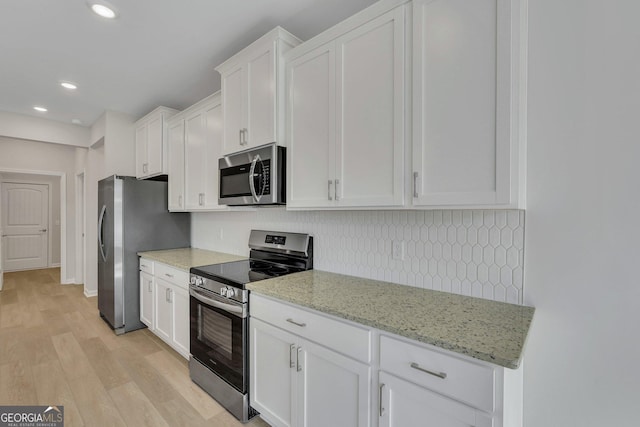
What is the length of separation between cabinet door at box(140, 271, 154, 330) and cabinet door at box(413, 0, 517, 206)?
291 centimetres

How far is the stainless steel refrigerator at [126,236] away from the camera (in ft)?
10.4

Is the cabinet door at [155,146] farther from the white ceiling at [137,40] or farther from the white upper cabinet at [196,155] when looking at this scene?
the white ceiling at [137,40]

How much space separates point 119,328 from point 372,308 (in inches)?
125

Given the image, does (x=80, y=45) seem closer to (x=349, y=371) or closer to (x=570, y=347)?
(x=349, y=371)

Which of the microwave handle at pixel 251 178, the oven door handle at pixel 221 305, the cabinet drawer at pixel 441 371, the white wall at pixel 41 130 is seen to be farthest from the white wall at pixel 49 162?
the cabinet drawer at pixel 441 371

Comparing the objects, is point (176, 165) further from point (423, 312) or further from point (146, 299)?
point (423, 312)

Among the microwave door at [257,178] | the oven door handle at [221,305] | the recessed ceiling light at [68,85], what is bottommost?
the oven door handle at [221,305]

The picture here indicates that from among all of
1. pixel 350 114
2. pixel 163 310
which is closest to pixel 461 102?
pixel 350 114

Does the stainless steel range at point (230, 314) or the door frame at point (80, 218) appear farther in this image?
the door frame at point (80, 218)

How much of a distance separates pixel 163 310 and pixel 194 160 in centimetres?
149

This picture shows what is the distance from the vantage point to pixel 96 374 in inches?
93.7

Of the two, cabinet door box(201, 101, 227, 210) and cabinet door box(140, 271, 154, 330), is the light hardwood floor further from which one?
cabinet door box(201, 101, 227, 210)

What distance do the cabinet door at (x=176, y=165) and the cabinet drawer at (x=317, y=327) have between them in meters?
1.91

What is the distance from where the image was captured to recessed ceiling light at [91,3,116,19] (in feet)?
5.95
